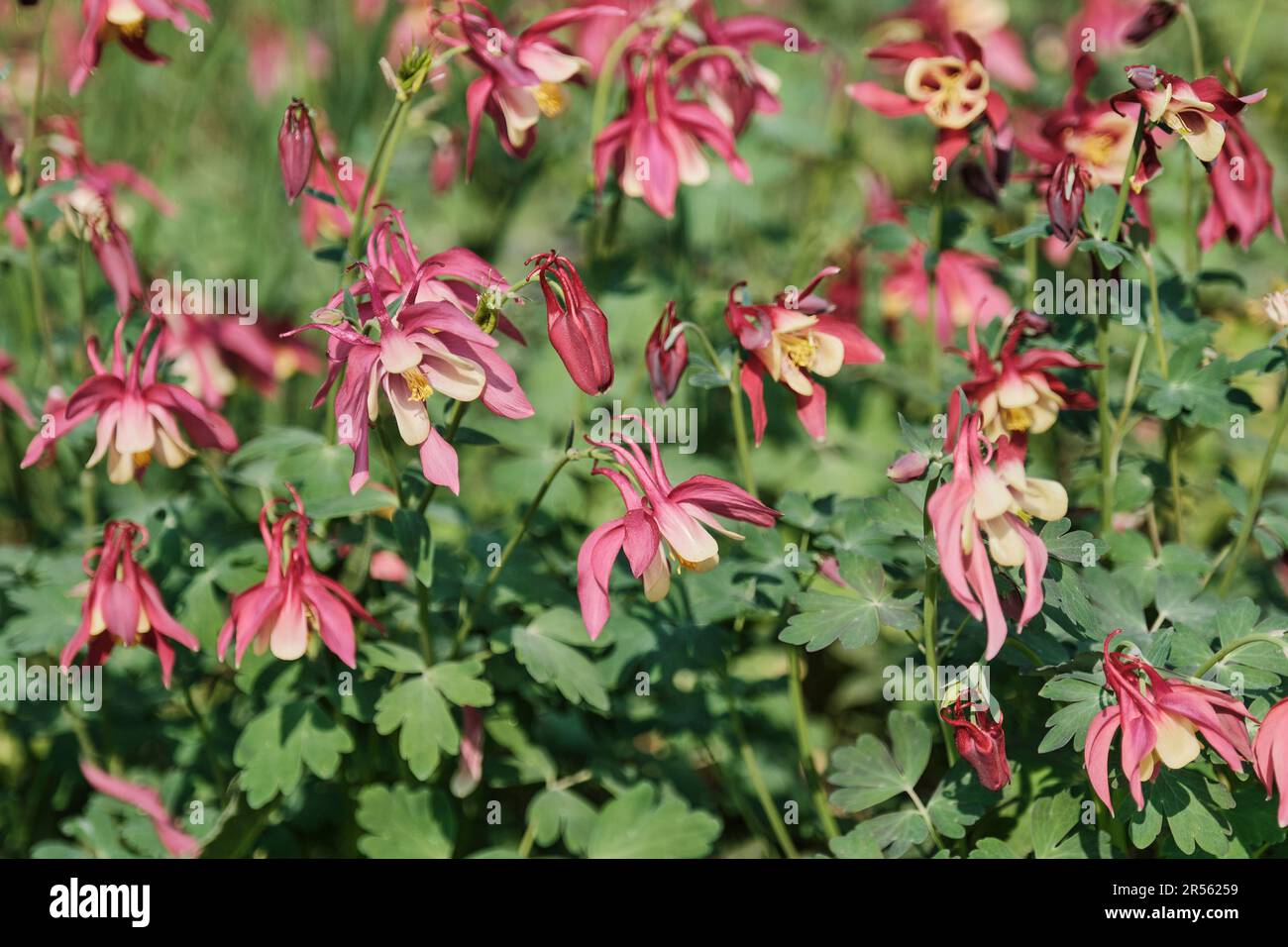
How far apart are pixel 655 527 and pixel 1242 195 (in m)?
1.33

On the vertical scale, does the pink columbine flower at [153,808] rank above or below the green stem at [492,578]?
below

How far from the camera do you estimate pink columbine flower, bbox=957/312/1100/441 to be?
1931 mm

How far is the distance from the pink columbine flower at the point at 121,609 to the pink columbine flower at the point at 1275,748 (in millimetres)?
1569

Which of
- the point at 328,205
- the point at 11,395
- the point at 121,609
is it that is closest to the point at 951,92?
the point at 328,205

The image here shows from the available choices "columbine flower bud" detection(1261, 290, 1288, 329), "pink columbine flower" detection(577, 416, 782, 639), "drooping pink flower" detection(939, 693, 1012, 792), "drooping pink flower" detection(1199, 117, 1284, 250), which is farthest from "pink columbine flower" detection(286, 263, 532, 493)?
"drooping pink flower" detection(1199, 117, 1284, 250)

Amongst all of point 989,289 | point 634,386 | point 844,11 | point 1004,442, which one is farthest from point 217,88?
point 1004,442

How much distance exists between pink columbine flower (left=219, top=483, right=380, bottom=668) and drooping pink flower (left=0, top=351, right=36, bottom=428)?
0.83 metres

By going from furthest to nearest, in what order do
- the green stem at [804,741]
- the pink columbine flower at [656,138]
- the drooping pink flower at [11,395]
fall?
the drooping pink flower at [11,395]
the pink columbine flower at [656,138]
the green stem at [804,741]

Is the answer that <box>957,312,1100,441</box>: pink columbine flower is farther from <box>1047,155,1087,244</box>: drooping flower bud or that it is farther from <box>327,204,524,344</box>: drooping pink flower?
<box>327,204,524,344</box>: drooping pink flower

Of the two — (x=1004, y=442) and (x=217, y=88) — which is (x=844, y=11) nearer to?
(x=217, y=88)

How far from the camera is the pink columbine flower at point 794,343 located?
1.90 meters

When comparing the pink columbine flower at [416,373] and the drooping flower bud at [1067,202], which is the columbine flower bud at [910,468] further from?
the pink columbine flower at [416,373]

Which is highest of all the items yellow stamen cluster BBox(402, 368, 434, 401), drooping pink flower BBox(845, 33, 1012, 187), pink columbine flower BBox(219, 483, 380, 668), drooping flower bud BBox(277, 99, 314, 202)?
drooping pink flower BBox(845, 33, 1012, 187)

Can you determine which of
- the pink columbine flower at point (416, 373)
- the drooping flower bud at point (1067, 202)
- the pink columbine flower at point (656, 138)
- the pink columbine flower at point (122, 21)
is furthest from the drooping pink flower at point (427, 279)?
the drooping flower bud at point (1067, 202)
